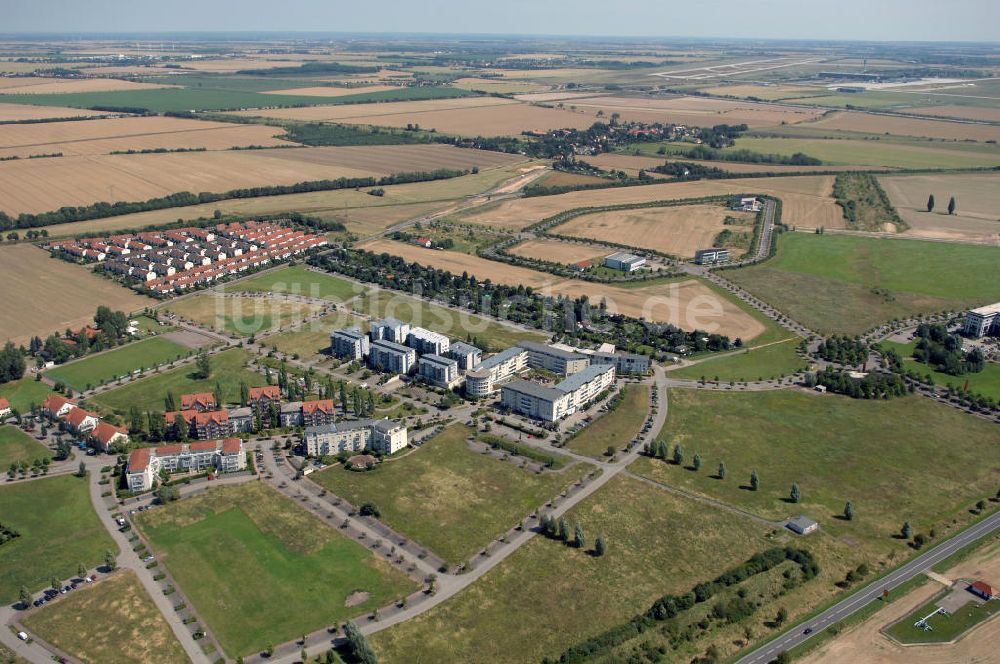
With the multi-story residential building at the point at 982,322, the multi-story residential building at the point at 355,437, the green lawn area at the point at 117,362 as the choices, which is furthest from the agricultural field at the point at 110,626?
the multi-story residential building at the point at 982,322

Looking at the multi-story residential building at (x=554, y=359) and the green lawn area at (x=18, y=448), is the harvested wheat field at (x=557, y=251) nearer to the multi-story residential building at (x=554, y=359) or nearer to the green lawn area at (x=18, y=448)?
the multi-story residential building at (x=554, y=359)

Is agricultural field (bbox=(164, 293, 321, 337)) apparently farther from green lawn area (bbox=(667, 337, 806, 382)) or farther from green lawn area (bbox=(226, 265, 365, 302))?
green lawn area (bbox=(667, 337, 806, 382))

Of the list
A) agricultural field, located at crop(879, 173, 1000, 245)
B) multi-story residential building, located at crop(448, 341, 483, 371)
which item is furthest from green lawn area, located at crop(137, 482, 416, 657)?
agricultural field, located at crop(879, 173, 1000, 245)

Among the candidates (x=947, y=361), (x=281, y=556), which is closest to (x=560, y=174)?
(x=947, y=361)

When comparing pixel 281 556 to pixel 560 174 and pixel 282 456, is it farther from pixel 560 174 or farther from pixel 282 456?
pixel 560 174

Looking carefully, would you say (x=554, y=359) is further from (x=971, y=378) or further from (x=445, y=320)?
(x=971, y=378)

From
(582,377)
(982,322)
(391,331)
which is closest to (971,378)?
(982,322)
